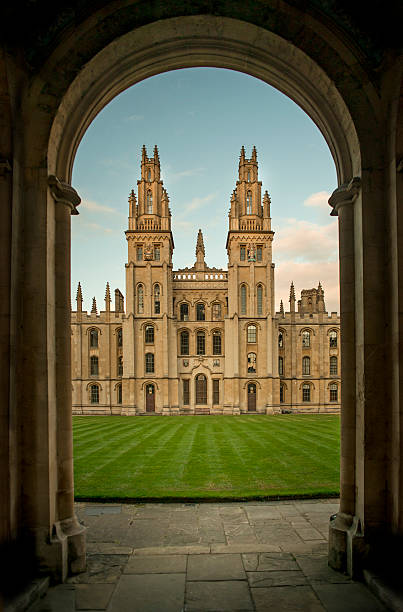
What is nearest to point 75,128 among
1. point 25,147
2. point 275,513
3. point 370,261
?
point 25,147

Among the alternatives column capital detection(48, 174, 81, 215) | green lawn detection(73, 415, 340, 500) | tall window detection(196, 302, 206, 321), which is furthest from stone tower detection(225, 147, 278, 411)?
column capital detection(48, 174, 81, 215)

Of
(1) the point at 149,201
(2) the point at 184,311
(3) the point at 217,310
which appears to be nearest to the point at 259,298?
(3) the point at 217,310

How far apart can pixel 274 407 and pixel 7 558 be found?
39.4 metres

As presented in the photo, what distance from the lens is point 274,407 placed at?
4206 centimetres

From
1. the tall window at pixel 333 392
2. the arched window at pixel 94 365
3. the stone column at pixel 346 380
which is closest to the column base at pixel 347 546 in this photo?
the stone column at pixel 346 380

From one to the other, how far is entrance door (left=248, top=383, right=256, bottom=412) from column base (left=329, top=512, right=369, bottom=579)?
38062mm

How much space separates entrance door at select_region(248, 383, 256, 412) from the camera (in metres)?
42.8

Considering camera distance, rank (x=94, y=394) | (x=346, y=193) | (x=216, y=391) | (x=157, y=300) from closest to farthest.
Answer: (x=346, y=193)
(x=216, y=391)
(x=157, y=300)
(x=94, y=394)

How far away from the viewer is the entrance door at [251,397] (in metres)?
42.8

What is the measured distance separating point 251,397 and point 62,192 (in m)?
39.9

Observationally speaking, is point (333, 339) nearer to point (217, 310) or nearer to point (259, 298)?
point (259, 298)

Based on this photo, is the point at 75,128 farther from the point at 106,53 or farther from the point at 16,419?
the point at 16,419

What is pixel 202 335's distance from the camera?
1768 inches

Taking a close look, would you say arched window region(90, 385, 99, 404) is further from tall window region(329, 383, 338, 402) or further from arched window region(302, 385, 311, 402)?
tall window region(329, 383, 338, 402)
